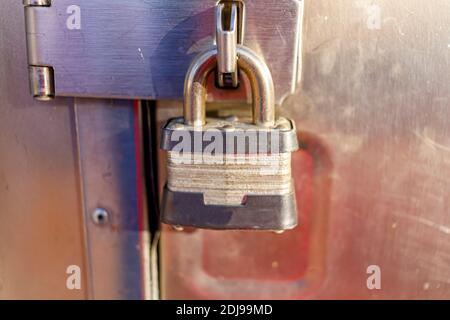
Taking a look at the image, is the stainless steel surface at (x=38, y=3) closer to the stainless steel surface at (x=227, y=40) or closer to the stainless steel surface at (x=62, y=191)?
the stainless steel surface at (x=62, y=191)

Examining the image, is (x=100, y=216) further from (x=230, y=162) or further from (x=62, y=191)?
(x=230, y=162)

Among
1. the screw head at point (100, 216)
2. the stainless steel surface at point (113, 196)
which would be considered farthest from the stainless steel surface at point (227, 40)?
the screw head at point (100, 216)

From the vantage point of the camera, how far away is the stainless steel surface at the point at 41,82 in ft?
1.87

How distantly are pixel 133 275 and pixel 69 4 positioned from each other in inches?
15.2

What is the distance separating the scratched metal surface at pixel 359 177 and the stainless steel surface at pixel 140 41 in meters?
0.05

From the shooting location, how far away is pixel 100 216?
0.65m

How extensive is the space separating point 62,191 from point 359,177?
0.42 metres

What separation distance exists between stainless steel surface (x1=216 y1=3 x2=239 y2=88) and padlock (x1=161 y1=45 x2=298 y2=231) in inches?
0.6

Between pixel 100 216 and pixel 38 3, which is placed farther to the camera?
pixel 100 216

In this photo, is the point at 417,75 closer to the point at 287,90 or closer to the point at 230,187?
the point at 287,90

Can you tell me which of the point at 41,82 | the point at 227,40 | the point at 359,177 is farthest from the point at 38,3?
the point at 359,177

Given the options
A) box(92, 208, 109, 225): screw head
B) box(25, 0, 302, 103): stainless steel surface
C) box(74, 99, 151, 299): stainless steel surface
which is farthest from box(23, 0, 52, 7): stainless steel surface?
box(92, 208, 109, 225): screw head

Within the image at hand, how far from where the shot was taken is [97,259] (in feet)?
2.18

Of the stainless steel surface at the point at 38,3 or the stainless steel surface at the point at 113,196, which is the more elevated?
the stainless steel surface at the point at 38,3
